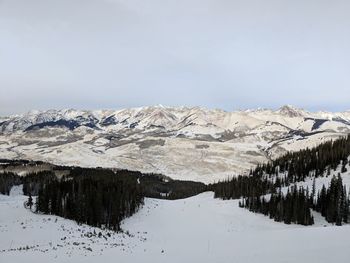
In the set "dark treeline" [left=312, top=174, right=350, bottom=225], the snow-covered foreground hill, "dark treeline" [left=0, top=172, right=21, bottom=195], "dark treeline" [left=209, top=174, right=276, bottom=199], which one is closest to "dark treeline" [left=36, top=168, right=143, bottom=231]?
the snow-covered foreground hill

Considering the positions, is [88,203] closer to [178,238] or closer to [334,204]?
[178,238]

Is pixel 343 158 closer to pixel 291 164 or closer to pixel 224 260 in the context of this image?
pixel 291 164

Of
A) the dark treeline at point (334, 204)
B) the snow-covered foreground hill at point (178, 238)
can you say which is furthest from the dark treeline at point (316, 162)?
the snow-covered foreground hill at point (178, 238)

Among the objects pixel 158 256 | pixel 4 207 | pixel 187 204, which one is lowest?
pixel 187 204

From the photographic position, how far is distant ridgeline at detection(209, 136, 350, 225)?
313ft

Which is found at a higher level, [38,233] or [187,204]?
[38,233]

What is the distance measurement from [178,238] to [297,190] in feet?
185

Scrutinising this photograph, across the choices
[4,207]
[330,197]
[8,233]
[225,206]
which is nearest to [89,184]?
[4,207]

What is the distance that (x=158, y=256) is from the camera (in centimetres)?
3709

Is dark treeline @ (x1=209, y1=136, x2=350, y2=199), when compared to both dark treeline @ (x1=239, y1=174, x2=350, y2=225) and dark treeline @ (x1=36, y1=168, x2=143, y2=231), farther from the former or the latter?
dark treeline @ (x1=36, y1=168, x2=143, y2=231)

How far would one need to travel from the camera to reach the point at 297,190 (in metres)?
118

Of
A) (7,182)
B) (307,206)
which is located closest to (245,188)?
(307,206)

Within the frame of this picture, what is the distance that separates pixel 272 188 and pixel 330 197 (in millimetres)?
29821

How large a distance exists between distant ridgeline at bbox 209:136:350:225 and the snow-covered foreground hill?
3.48 metres
